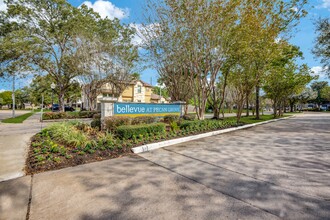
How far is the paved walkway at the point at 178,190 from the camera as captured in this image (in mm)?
2621

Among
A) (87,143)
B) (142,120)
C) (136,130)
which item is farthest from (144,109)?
(87,143)

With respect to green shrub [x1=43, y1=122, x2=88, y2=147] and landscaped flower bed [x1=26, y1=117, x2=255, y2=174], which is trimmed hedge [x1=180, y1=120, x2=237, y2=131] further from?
green shrub [x1=43, y1=122, x2=88, y2=147]

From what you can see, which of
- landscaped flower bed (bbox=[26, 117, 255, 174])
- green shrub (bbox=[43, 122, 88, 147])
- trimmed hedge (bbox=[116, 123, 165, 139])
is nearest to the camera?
landscaped flower bed (bbox=[26, 117, 255, 174])

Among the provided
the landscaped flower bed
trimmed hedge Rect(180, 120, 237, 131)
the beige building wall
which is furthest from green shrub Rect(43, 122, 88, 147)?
the beige building wall

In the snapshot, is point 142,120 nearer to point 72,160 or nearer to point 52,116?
point 72,160

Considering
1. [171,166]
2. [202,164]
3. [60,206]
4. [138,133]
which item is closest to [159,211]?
[60,206]

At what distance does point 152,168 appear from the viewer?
175 inches

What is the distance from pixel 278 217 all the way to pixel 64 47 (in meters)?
23.8

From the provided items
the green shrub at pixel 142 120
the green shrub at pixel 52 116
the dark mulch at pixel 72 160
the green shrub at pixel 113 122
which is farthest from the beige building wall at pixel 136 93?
the dark mulch at pixel 72 160

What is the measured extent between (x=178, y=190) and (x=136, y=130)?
4.24m

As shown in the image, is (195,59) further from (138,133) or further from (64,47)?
(64,47)

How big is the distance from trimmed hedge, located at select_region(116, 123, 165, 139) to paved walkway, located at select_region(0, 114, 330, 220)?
1786mm

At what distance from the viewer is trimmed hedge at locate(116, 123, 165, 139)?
692 centimetres

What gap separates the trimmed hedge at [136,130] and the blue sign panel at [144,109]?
1.77m
